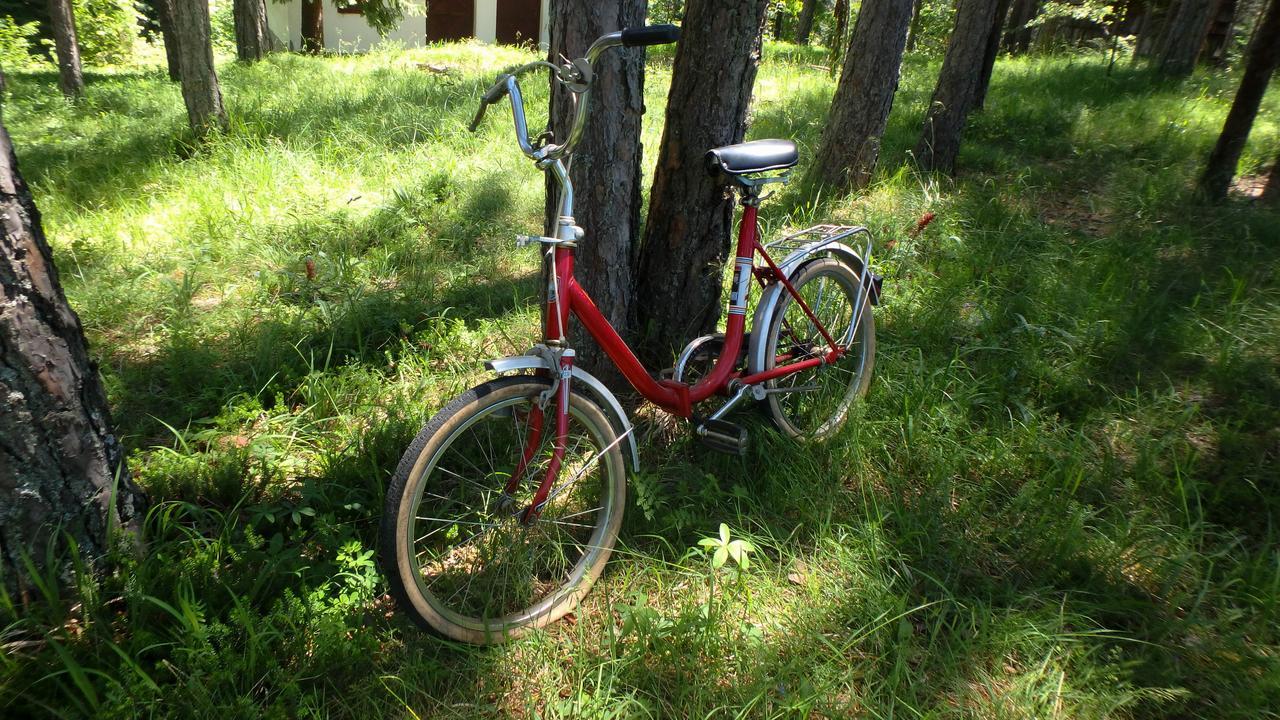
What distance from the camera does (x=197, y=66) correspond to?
553 cm

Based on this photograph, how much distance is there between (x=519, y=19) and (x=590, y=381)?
63.7ft

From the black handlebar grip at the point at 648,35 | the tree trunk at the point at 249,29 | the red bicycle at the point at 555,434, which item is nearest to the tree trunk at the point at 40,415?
the red bicycle at the point at 555,434

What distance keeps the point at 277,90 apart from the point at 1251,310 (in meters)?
9.43

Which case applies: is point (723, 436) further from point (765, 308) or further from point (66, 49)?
point (66, 49)

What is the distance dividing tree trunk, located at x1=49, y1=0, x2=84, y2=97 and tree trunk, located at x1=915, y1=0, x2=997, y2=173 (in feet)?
36.5

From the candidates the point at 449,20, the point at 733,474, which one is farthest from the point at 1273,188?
the point at 449,20

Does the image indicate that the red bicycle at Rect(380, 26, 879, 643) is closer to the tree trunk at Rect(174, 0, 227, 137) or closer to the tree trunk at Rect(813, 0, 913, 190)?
the tree trunk at Rect(813, 0, 913, 190)

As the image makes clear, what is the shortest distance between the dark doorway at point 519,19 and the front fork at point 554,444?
18544 mm

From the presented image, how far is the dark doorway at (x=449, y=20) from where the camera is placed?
1816 cm

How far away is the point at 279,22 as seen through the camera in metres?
18.7

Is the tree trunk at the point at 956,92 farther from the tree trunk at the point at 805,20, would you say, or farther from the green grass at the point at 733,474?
the tree trunk at the point at 805,20

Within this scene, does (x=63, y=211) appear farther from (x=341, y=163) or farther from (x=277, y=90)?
(x=277, y=90)

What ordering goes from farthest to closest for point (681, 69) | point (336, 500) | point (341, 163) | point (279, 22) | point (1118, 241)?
point (279, 22) < point (341, 163) < point (1118, 241) < point (681, 69) < point (336, 500)

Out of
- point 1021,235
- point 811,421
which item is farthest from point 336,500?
point 1021,235
